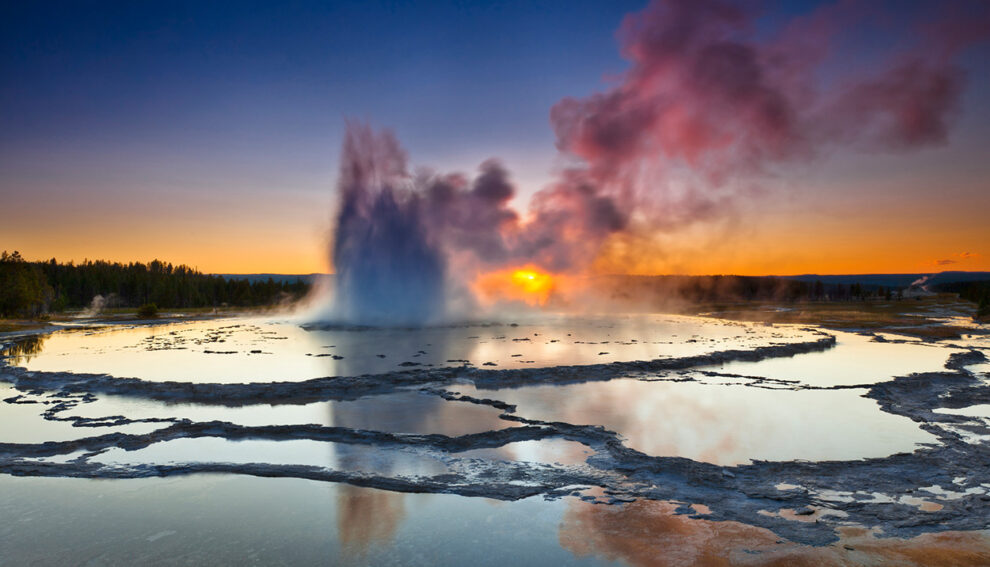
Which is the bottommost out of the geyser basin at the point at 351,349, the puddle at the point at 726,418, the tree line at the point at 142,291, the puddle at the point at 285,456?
the puddle at the point at 285,456

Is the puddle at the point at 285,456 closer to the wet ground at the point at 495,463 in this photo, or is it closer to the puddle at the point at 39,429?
the wet ground at the point at 495,463

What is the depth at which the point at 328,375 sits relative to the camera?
18578mm

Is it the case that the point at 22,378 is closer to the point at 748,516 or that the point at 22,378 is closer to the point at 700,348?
the point at 748,516

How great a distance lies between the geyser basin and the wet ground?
475 millimetres

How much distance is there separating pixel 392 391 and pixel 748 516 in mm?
11223

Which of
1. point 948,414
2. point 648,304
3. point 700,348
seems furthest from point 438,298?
point 648,304

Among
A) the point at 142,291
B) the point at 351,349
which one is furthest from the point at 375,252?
the point at 142,291

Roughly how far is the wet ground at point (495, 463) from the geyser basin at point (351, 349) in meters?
0.47

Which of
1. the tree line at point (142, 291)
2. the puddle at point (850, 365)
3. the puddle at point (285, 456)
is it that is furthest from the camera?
the tree line at point (142, 291)

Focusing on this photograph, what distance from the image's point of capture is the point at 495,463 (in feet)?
33.1

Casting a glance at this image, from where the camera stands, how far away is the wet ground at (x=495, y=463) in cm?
704

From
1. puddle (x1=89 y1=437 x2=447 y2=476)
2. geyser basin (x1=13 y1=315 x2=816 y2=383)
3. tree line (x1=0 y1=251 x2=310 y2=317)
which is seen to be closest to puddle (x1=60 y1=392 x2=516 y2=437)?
puddle (x1=89 y1=437 x2=447 y2=476)

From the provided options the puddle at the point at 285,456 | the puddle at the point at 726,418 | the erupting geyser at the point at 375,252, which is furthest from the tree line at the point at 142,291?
the puddle at the point at 726,418

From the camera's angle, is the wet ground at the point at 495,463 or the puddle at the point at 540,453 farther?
the puddle at the point at 540,453
